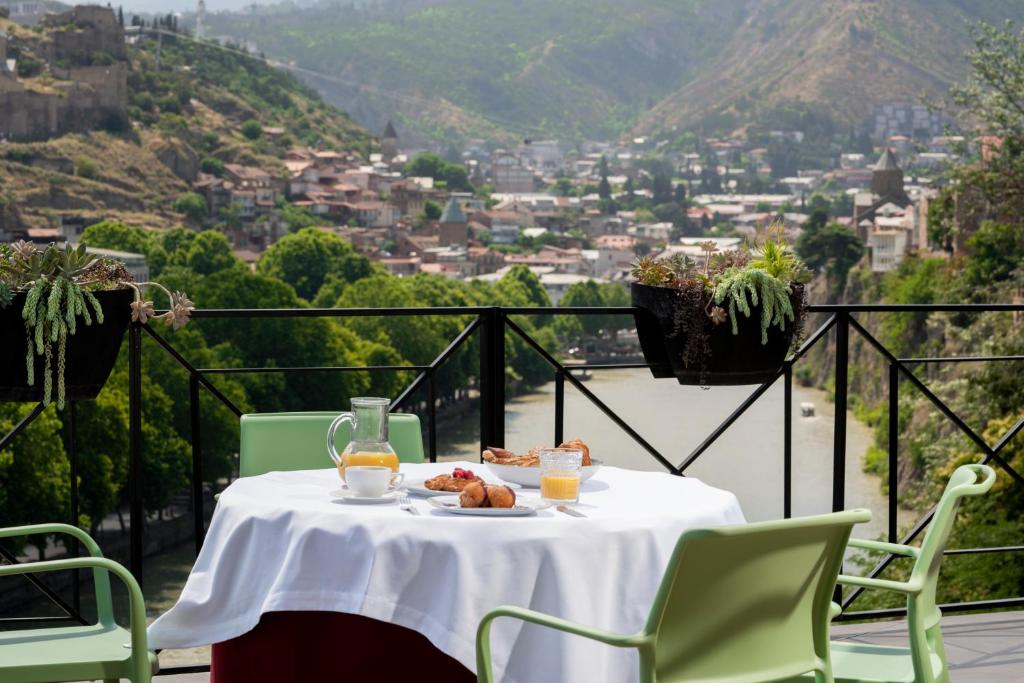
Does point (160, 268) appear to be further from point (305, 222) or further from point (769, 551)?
point (769, 551)

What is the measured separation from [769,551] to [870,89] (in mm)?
101670

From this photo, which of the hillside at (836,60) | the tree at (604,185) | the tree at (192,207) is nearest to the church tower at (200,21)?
the tree at (604,185)

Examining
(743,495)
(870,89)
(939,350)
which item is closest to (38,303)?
(939,350)

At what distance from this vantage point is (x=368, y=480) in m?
2.21

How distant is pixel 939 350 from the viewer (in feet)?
99.9

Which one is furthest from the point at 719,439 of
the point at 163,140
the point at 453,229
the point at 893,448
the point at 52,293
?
the point at 52,293

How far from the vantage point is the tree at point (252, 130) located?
89.9 m

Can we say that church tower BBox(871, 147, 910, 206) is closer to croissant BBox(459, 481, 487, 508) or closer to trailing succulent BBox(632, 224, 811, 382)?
trailing succulent BBox(632, 224, 811, 382)

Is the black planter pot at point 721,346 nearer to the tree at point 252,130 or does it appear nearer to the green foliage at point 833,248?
the green foliage at point 833,248

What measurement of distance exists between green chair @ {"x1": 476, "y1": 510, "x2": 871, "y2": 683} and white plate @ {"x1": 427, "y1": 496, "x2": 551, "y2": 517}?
0.22 metres

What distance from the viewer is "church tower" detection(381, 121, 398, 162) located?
109m

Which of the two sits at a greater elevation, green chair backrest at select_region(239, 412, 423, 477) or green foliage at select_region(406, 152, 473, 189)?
green foliage at select_region(406, 152, 473, 189)

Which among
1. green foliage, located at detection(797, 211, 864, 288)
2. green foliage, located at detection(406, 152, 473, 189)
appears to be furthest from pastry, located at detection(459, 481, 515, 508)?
green foliage, located at detection(406, 152, 473, 189)

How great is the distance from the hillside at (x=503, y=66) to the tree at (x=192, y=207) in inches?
1709
